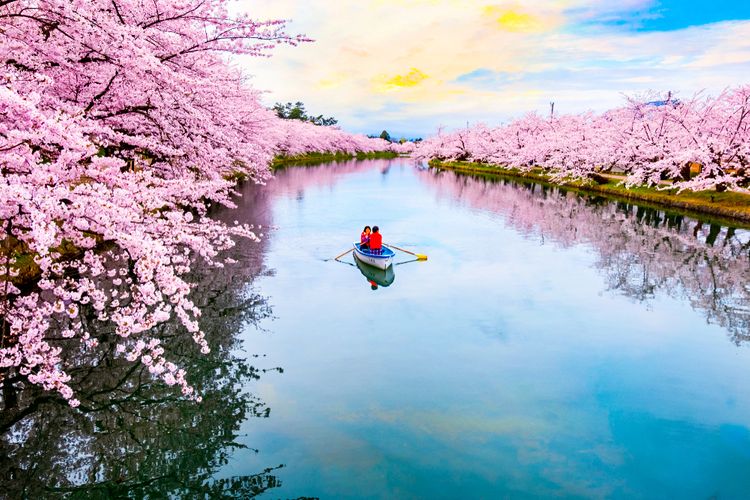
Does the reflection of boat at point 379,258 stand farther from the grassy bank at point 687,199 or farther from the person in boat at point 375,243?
the grassy bank at point 687,199

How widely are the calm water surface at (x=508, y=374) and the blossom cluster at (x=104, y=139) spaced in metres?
3.21

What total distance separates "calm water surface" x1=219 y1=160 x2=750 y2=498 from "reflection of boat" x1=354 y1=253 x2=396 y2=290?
412mm

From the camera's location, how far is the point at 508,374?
11.3m

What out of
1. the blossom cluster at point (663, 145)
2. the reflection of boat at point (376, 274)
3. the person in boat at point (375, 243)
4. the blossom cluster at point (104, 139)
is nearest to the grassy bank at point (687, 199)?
the blossom cluster at point (663, 145)

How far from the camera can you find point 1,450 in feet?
26.7

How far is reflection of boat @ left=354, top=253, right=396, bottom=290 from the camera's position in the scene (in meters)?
18.3

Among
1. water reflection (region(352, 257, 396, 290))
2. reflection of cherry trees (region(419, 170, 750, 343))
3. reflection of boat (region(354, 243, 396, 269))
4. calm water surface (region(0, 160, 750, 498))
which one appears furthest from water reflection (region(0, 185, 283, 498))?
reflection of cherry trees (region(419, 170, 750, 343))

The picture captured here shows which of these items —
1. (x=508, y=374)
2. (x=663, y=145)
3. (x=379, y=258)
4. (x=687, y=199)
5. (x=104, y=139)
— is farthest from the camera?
(x=663, y=145)

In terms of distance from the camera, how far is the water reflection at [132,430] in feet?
24.8

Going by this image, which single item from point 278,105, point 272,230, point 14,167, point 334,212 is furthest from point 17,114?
point 278,105

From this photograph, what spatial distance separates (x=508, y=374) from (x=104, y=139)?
1005cm

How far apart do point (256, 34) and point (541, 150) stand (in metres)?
59.5

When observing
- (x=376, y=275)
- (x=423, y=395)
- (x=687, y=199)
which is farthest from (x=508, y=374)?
(x=687, y=199)

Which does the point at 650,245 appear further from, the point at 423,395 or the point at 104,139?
the point at 104,139
